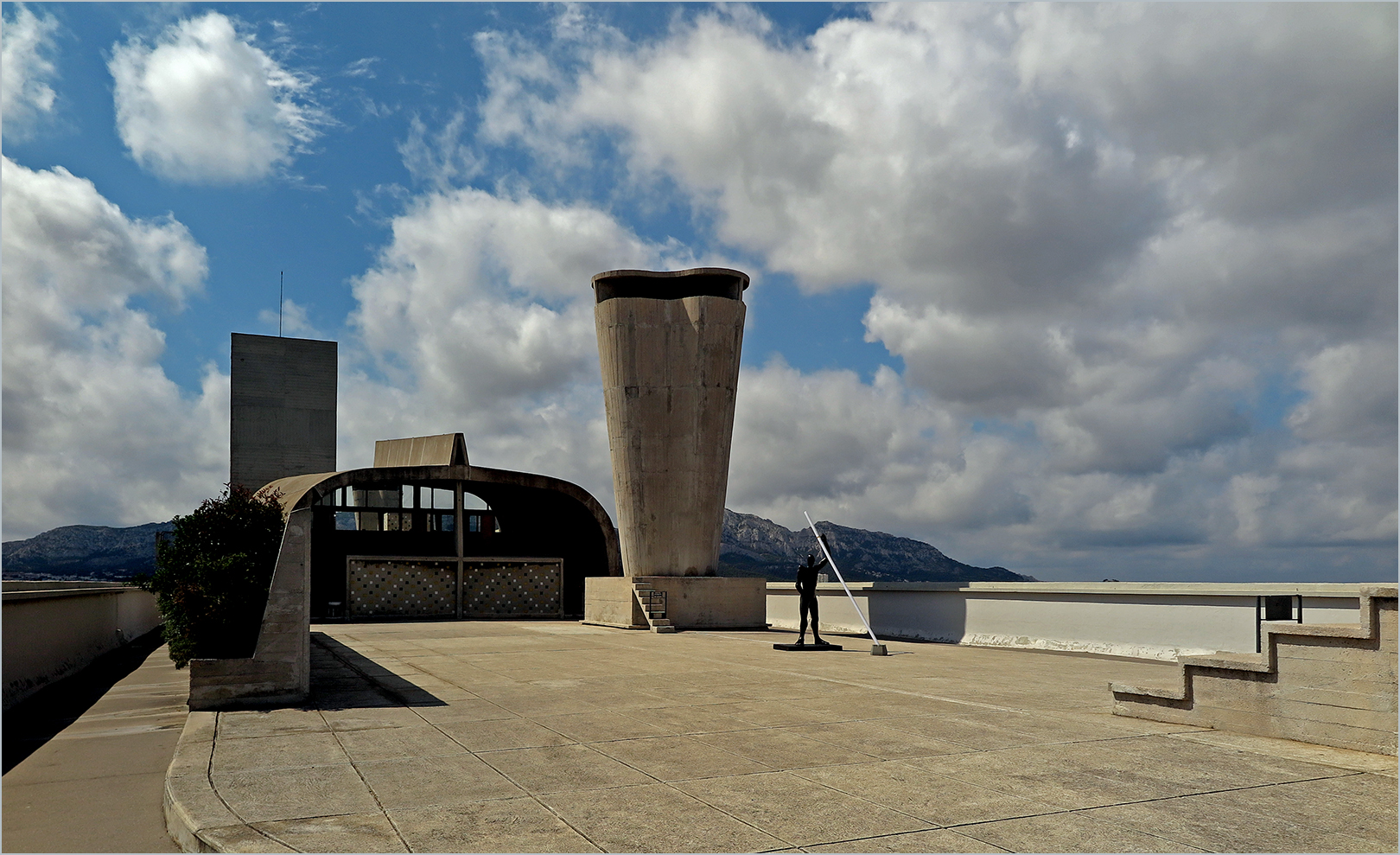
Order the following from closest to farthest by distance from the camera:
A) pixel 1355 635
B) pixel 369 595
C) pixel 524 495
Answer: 1. pixel 1355 635
2. pixel 369 595
3. pixel 524 495

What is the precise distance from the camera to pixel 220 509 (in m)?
11.4

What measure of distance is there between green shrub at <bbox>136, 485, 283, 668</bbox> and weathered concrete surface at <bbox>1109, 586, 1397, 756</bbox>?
30.9 ft

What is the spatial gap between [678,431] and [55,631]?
1286cm

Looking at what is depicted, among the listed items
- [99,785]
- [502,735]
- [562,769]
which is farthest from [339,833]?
[99,785]

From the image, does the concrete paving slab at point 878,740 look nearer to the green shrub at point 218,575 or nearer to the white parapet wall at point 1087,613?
the white parapet wall at point 1087,613

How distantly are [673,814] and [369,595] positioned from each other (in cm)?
2703

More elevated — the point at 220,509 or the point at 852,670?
the point at 220,509

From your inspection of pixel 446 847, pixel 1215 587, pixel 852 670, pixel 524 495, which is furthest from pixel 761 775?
pixel 524 495

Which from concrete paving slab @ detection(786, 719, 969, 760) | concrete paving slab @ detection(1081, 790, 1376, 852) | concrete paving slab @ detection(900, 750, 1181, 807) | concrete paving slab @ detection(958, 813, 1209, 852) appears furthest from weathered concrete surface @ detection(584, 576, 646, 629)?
concrete paving slab @ detection(958, 813, 1209, 852)

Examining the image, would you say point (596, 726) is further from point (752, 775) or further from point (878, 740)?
point (878, 740)

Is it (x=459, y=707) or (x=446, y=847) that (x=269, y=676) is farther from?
(x=446, y=847)

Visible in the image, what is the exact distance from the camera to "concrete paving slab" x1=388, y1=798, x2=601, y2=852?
4.79 metres

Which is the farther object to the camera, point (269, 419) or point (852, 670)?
point (269, 419)

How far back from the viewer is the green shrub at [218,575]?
10508 mm
